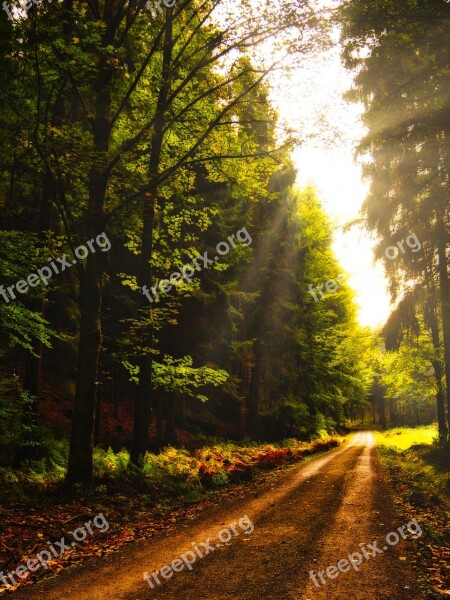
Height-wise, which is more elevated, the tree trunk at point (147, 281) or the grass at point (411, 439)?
the tree trunk at point (147, 281)

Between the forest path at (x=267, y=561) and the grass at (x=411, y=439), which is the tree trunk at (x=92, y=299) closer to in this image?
the forest path at (x=267, y=561)

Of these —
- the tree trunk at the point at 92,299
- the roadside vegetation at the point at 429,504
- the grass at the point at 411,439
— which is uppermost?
the tree trunk at the point at 92,299

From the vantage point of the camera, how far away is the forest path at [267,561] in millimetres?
4711

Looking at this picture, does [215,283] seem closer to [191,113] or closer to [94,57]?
[191,113]

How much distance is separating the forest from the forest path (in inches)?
5.2

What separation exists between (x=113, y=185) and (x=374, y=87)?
422 inches

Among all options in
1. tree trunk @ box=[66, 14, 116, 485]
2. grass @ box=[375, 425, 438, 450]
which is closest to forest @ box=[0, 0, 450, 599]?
tree trunk @ box=[66, 14, 116, 485]

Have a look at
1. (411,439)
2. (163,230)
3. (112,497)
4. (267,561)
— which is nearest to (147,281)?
(163,230)

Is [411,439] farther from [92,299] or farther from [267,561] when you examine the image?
[92,299]

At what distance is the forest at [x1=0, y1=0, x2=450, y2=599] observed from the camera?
8.00 m

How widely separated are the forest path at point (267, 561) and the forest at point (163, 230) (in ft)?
0.43

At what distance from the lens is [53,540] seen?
20.0ft

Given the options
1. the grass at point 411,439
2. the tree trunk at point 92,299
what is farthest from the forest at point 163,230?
the grass at point 411,439

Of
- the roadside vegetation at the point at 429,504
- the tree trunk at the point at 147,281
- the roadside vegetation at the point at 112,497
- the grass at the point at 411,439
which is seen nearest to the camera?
the roadside vegetation at the point at 429,504
